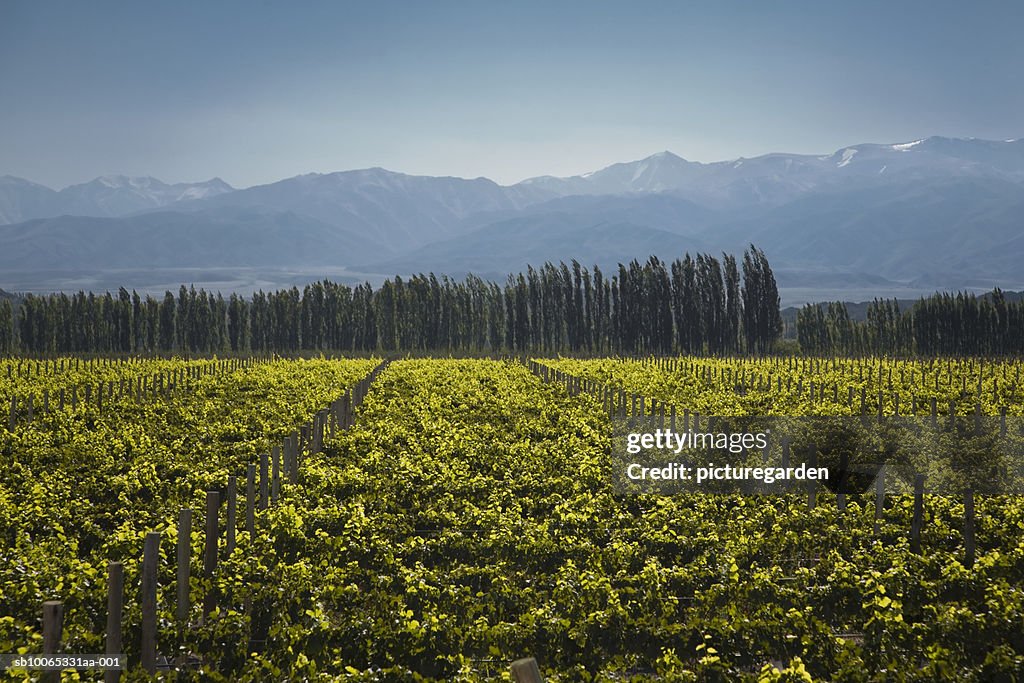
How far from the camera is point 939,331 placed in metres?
102

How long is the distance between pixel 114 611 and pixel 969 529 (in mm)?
10135

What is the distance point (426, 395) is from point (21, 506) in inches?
778

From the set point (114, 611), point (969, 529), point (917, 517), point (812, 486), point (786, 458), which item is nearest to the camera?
point (114, 611)

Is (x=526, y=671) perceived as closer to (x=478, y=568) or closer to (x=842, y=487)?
(x=478, y=568)

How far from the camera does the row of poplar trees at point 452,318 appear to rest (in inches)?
4190

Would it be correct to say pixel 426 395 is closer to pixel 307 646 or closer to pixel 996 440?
pixel 996 440

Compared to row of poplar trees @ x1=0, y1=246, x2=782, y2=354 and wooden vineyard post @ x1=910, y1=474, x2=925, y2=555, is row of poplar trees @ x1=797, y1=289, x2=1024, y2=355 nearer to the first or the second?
row of poplar trees @ x1=0, y1=246, x2=782, y2=354

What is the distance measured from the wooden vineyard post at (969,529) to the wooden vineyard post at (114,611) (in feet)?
32.7

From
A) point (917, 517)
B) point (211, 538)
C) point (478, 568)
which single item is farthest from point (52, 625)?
point (917, 517)

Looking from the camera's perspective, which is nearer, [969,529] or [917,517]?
[969,529]

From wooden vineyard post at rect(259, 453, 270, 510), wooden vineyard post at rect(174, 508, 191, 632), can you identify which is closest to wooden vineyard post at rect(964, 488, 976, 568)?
wooden vineyard post at rect(174, 508, 191, 632)

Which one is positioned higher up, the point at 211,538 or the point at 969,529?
the point at 211,538

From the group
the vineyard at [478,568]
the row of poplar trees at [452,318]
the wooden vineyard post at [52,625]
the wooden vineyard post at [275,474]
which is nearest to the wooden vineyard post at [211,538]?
the vineyard at [478,568]

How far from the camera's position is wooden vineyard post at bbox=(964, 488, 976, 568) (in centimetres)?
1216
